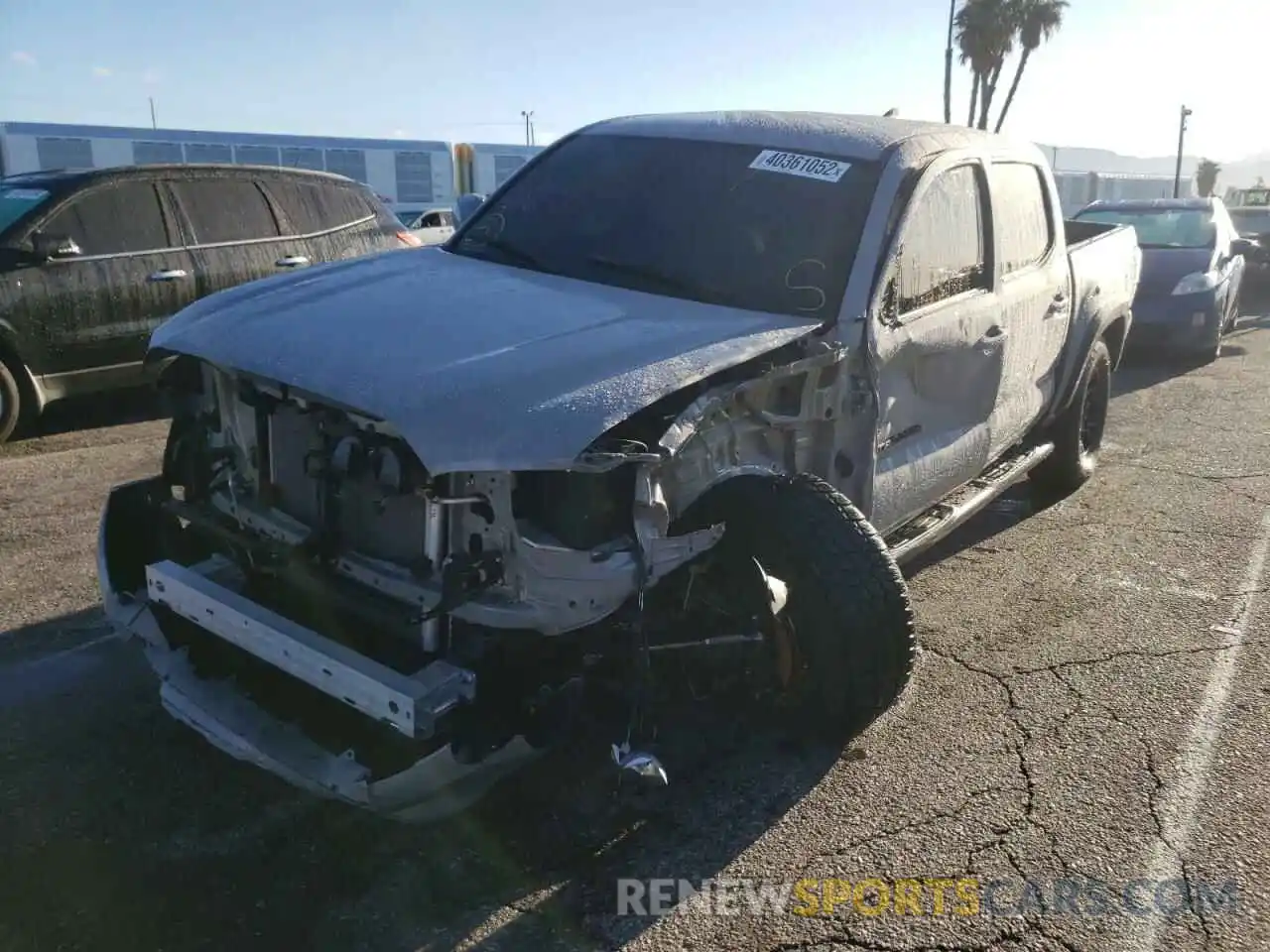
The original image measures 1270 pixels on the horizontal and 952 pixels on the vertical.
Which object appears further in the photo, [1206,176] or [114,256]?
[1206,176]

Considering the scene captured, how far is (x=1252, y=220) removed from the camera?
57.9 ft

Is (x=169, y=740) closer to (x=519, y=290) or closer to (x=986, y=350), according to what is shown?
(x=519, y=290)

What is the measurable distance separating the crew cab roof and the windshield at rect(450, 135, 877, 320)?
0.21ft

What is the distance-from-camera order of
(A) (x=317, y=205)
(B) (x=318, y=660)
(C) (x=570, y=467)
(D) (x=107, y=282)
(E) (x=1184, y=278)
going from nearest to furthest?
(C) (x=570, y=467)
(B) (x=318, y=660)
(D) (x=107, y=282)
(A) (x=317, y=205)
(E) (x=1184, y=278)

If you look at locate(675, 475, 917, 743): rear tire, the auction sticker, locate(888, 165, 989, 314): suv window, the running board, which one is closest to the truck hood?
locate(675, 475, 917, 743): rear tire

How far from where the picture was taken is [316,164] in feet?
125

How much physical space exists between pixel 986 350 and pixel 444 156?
41.2 metres

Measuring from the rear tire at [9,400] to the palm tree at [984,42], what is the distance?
3411cm

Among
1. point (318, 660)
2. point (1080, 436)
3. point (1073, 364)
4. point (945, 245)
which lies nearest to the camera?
point (318, 660)

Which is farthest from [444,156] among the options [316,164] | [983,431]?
[983,431]

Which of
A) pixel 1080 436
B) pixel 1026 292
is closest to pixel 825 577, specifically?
pixel 1026 292

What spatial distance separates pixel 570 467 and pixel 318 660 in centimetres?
79

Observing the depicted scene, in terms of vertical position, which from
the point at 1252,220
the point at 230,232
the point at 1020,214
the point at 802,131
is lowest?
the point at 1252,220

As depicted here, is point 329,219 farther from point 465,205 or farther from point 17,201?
point 465,205
